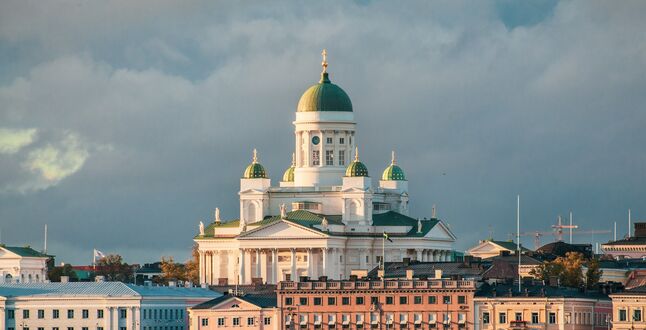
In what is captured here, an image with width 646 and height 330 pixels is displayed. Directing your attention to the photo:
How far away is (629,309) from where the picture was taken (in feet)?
591

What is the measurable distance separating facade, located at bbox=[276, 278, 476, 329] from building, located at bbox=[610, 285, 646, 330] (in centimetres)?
1120

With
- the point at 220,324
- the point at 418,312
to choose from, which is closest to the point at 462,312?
the point at 418,312

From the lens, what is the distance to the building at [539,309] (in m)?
184

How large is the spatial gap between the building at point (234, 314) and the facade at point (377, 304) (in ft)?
5.57

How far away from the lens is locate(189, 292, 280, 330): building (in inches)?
7643

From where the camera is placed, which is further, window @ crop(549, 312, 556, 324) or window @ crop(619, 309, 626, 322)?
window @ crop(549, 312, 556, 324)

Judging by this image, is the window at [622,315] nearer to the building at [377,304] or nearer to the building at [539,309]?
the building at [539,309]

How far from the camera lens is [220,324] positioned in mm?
195375

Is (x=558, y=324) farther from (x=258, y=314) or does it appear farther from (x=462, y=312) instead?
(x=258, y=314)

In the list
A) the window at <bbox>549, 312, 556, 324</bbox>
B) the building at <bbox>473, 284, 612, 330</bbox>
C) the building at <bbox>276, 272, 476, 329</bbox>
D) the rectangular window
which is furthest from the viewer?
the building at <bbox>276, 272, 476, 329</bbox>

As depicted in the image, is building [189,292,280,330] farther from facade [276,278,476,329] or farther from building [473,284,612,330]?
building [473,284,612,330]

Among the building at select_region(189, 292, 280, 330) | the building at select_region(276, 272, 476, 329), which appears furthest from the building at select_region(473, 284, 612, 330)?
the building at select_region(189, 292, 280, 330)

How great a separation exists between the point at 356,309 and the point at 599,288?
16696 mm

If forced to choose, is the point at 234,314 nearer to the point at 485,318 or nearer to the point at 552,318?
the point at 485,318
